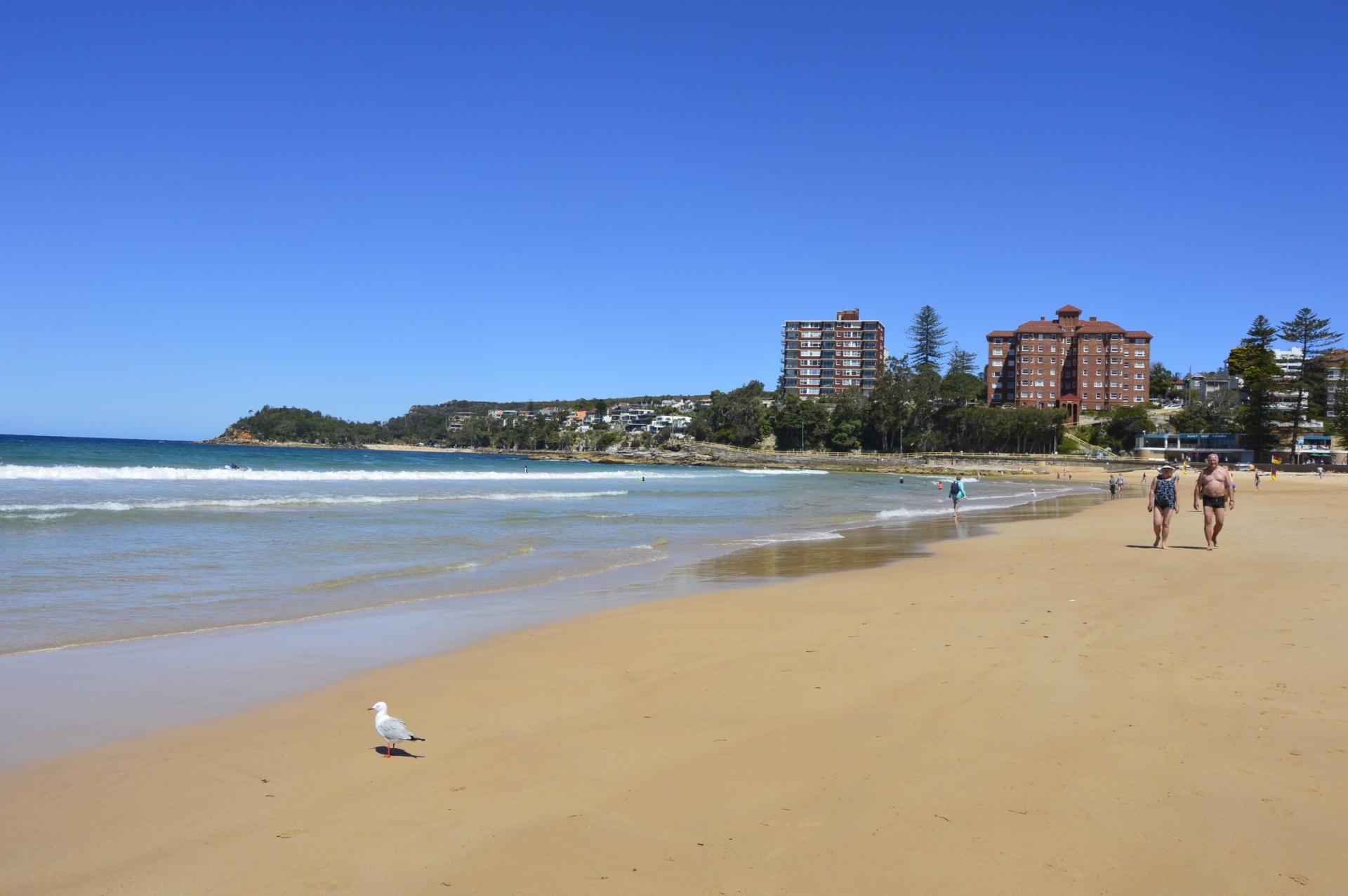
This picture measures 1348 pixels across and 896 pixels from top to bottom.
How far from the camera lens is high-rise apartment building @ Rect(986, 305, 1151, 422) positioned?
114938 mm

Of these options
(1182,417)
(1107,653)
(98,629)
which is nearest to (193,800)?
(98,629)

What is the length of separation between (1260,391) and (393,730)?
320 feet

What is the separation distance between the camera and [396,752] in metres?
4.80

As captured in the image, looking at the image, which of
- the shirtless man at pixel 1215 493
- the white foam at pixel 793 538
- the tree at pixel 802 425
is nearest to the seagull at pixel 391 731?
the white foam at pixel 793 538

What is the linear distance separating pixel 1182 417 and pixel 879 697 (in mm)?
113896

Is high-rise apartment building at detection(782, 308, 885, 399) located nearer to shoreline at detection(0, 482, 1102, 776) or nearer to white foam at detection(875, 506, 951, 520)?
white foam at detection(875, 506, 951, 520)

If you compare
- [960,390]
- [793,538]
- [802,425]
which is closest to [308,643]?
[793,538]

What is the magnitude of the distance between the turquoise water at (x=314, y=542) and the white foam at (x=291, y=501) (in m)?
0.11

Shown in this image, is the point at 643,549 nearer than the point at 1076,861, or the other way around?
the point at 1076,861

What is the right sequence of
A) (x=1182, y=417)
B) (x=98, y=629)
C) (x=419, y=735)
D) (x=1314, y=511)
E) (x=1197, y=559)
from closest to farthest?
(x=419, y=735)
(x=98, y=629)
(x=1197, y=559)
(x=1314, y=511)
(x=1182, y=417)

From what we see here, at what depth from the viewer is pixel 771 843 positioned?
3.57 meters

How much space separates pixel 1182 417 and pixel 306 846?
117m

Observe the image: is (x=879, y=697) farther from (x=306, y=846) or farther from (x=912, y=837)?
(x=306, y=846)

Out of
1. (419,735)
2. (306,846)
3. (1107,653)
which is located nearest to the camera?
(306,846)
